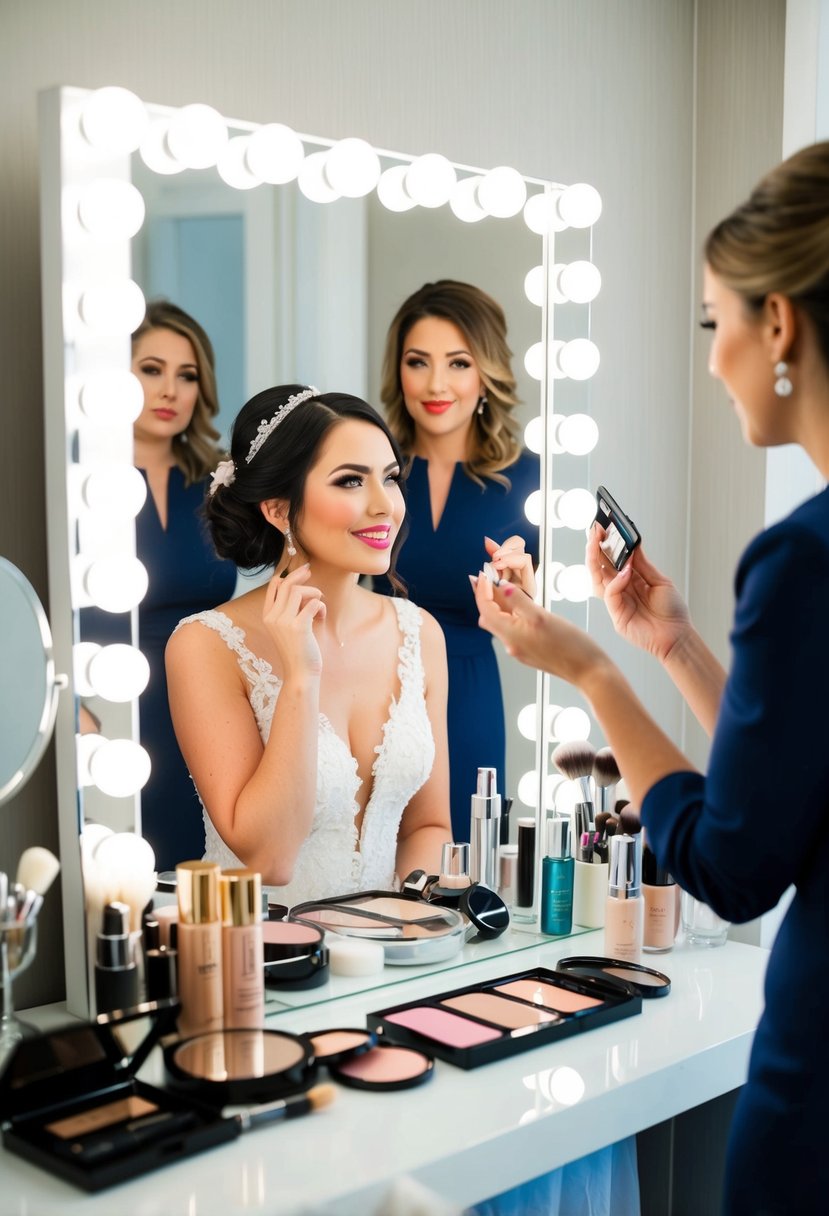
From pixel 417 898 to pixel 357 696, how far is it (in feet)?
0.83

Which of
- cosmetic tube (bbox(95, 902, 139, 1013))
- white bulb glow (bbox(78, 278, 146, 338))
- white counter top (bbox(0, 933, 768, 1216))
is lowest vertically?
white counter top (bbox(0, 933, 768, 1216))

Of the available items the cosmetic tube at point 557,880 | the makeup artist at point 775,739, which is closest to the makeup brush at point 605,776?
the cosmetic tube at point 557,880

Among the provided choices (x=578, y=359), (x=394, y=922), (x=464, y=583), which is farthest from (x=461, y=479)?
(x=394, y=922)

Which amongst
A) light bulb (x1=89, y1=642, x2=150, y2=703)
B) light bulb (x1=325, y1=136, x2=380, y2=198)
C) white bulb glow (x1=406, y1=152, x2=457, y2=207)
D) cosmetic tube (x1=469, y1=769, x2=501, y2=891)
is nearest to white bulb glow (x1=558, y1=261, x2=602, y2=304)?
white bulb glow (x1=406, y1=152, x2=457, y2=207)

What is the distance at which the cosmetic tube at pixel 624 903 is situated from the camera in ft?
4.99

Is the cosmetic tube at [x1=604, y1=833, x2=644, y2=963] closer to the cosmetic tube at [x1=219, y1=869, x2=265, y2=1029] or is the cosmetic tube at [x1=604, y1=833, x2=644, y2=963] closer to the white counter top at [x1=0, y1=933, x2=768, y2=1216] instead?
the white counter top at [x1=0, y1=933, x2=768, y2=1216]

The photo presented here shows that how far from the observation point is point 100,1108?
111 centimetres

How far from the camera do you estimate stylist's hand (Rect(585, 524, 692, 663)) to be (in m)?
1.41

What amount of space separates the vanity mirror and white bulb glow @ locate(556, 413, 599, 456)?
4cm

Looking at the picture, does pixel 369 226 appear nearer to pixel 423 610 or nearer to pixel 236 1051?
pixel 423 610

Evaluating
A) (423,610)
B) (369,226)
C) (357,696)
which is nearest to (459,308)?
(369,226)

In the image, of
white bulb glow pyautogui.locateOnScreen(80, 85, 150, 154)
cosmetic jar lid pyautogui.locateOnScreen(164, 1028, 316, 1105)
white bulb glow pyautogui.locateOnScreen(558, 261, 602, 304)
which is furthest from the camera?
white bulb glow pyautogui.locateOnScreen(558, 261, 602, 304)

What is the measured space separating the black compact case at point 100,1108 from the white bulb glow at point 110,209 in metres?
0.72

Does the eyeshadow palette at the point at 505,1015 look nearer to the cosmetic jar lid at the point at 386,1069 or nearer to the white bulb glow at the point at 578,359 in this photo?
the cosmetic jar lid at the point at 386,1069
